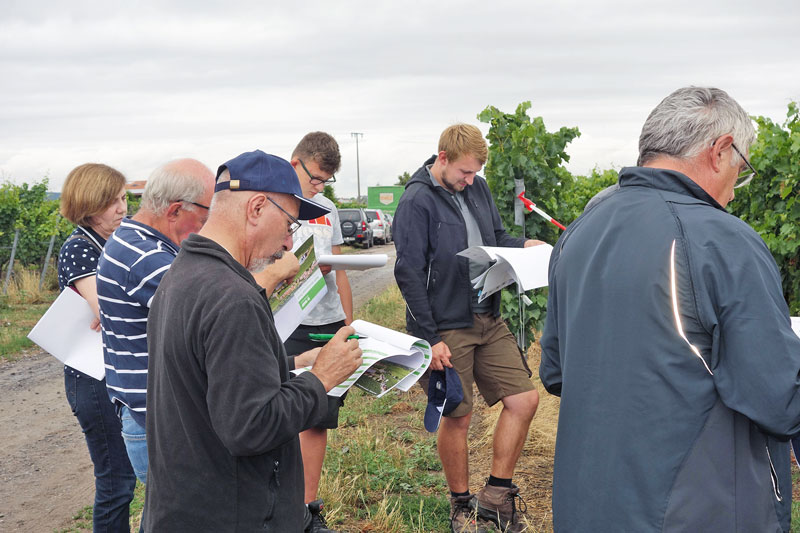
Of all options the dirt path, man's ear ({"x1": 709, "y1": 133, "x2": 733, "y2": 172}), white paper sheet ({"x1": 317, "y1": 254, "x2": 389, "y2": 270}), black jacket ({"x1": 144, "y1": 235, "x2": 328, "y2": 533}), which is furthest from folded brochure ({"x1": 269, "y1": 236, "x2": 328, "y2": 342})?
the dirt path

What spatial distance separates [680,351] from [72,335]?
8.38ft

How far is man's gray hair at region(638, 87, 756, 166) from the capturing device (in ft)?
6.59

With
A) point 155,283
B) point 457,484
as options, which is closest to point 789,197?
point 457,484

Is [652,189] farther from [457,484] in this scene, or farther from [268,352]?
[457,484]

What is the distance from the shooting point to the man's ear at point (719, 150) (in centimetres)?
201

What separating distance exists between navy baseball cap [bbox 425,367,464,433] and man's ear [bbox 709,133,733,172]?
2001 millimetres

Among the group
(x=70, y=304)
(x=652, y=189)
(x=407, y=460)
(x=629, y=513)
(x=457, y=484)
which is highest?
(x=652, y=189)

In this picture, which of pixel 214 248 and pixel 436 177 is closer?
pixel 214 248

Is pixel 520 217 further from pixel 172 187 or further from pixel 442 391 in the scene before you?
pixel 172 187

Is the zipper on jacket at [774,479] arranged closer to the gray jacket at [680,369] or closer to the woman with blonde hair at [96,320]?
the gray jacket at [680,369]

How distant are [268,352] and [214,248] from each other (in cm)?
31

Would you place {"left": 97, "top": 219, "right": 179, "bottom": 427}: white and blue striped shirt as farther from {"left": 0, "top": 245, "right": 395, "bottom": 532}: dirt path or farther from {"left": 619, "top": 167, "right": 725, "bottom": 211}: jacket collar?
{"left": 0, "top": 245, "right": 395, "bottom": 532}: dirt path

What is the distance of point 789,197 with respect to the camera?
209 inches

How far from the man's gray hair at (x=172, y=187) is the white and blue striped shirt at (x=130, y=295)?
113mm
